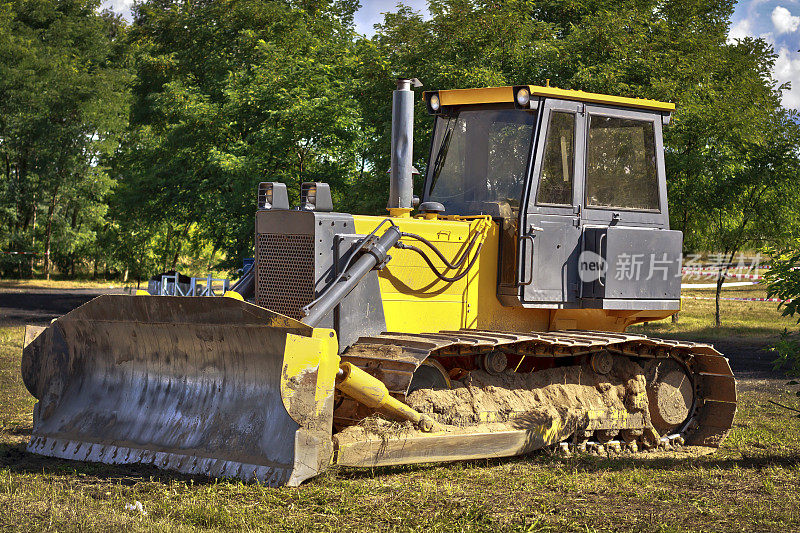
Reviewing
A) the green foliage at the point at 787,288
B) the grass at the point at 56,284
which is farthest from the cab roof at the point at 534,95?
the grass at the point at 56,284

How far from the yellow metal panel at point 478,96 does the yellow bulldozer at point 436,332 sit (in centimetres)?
2

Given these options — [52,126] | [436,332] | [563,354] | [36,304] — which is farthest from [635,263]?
[52,126]

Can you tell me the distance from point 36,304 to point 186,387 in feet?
78.9

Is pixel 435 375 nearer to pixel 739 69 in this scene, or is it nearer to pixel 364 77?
pixel 364 77

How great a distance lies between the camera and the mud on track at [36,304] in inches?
920

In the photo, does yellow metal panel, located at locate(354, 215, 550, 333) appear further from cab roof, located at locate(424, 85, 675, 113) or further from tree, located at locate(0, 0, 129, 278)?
tree, located at locate(0, 0, 129, 278)

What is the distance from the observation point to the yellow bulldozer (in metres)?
6.91

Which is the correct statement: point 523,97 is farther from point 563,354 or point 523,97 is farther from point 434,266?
Answer: point 563,354

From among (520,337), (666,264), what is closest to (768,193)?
(666,264)

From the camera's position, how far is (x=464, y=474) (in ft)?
24.0

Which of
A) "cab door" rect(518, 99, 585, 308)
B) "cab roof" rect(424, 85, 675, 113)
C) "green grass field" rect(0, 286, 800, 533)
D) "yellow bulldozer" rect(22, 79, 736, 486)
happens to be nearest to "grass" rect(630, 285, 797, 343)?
"yellow bulldozer" rect(22, 79, 736, 486)

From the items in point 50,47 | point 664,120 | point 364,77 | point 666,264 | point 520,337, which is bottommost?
point 520,337

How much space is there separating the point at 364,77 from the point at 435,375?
1505 cm

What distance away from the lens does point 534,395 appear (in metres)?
8.34
